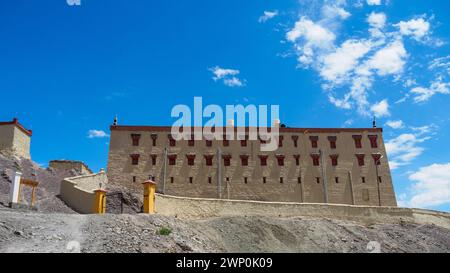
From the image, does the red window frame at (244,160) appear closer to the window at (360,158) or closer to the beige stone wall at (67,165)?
the window at (360,158)

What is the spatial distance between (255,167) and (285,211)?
990cm

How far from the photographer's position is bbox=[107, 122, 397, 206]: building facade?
46938 mm

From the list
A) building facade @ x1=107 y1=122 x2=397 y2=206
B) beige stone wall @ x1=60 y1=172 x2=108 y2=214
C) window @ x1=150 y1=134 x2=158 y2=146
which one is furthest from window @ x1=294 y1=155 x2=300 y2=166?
beige stone wall @ x1=60 y1=172 x2=108 y2=214

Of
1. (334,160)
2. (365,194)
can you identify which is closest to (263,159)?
(334,160)

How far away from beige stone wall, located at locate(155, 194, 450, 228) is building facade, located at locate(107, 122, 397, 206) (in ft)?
18.1

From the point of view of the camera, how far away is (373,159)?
49.4 m

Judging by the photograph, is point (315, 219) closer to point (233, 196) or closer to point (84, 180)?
point (233, 196)

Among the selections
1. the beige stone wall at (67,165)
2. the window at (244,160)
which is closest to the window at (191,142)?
the window at (244,160)

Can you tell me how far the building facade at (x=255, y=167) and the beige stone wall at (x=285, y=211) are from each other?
18.1 ft

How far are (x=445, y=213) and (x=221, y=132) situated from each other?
78.7 ft

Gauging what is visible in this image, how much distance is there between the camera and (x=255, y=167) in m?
48.2
